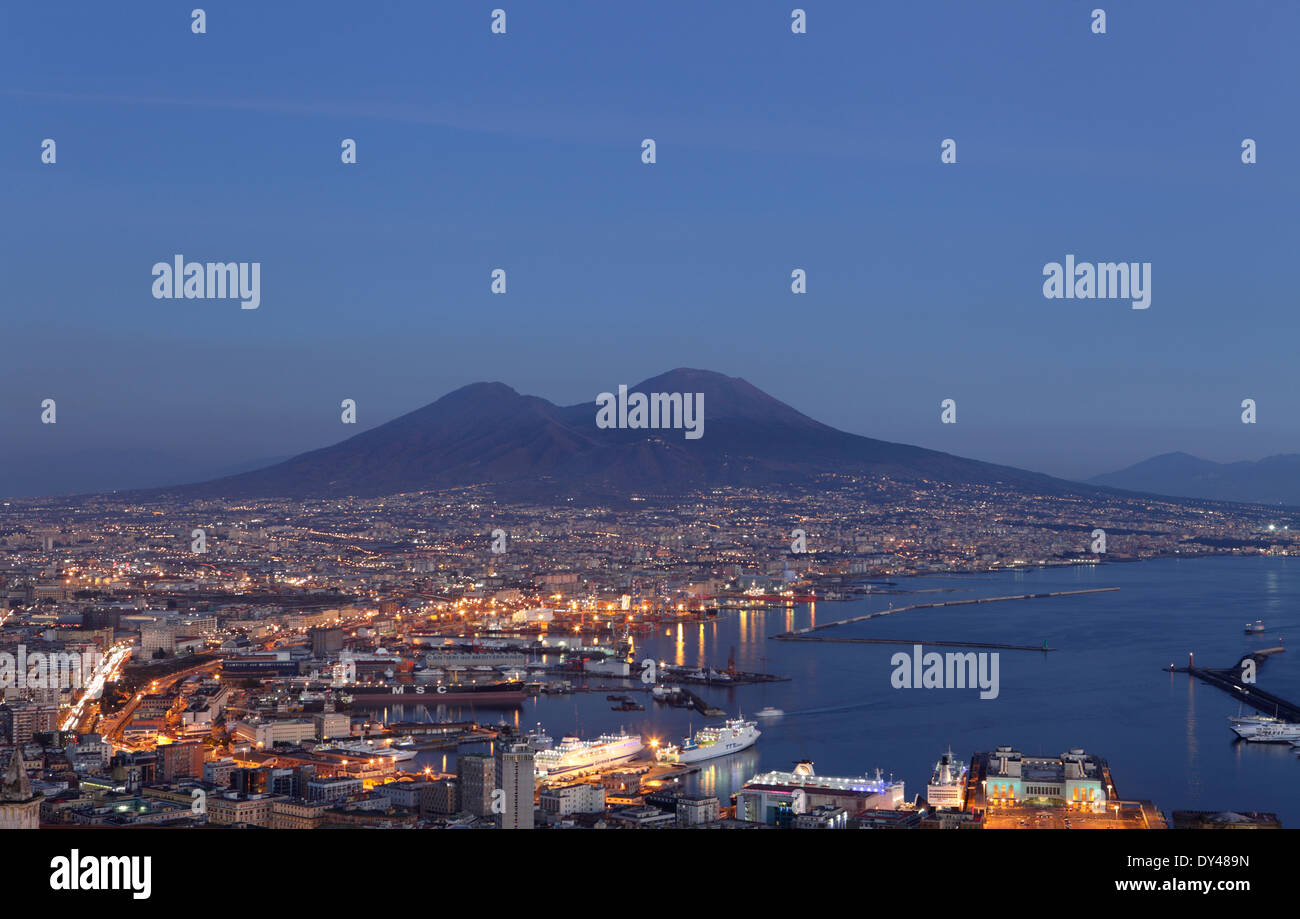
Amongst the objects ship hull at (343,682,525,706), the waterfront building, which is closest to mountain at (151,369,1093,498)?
ship hull at (343,682,525,706)

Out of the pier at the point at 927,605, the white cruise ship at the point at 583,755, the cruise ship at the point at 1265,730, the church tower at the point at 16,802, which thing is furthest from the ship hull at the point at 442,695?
the church tower at the point at 16,802

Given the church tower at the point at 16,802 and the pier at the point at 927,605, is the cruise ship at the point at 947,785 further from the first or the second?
the pier at the point at 927,605

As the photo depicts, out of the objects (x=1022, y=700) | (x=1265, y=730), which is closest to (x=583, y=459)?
(x=1022, y=700)

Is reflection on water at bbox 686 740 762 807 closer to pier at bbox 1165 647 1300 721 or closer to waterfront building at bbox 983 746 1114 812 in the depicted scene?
waterfront building at bbox 983 746 1114 812

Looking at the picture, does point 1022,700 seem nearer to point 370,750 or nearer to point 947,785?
point 947,785
